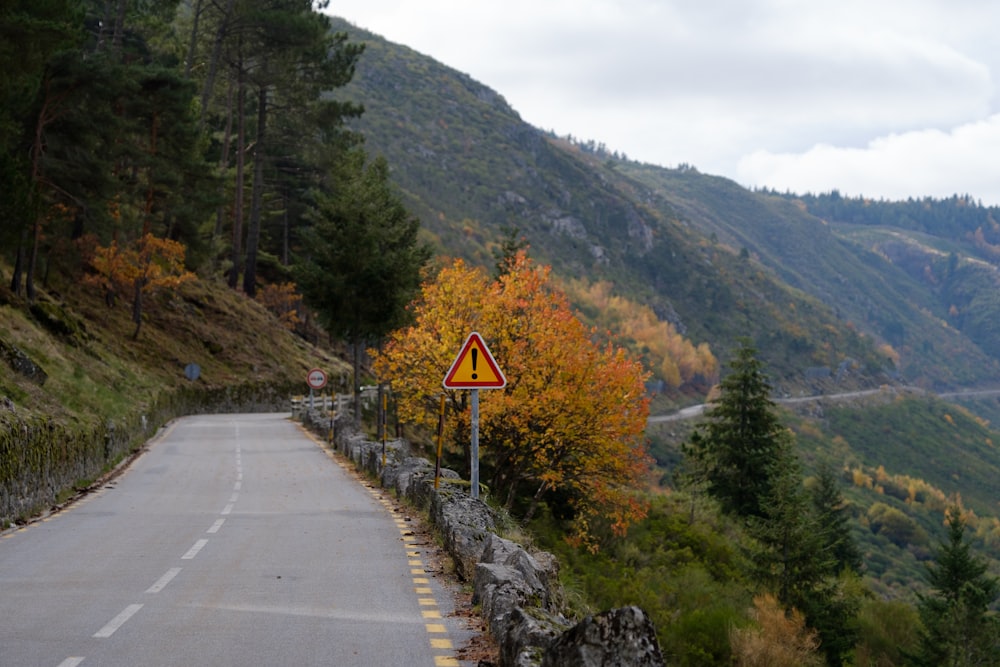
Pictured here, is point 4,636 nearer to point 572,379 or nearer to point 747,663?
point 572,379

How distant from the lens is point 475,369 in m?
12.9

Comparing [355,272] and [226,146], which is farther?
[226,146]

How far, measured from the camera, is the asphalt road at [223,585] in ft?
24.9

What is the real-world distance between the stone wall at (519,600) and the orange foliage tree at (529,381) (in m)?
10.2

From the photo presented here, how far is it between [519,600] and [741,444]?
40959 millimetres

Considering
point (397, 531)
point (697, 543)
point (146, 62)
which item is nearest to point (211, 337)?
point (146, 62)

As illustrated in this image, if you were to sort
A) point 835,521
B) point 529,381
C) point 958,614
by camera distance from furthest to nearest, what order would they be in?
1. point 835,521
2. point 958,614
3. point 529,381

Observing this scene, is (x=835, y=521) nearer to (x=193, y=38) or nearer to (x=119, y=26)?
(x=193, y=38)

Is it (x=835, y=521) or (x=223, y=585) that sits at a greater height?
(x=223, y=585)

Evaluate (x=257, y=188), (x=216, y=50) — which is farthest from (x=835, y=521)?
(x=216, y=50)

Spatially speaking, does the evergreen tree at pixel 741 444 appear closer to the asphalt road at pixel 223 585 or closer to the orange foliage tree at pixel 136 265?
the orange foliage tree at pixel 136 265

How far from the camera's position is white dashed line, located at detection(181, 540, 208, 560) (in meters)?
12.5

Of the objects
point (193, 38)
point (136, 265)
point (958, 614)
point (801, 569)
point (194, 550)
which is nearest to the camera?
point (194, 550)

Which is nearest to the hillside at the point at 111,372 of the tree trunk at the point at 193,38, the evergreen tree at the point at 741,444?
the tree trunk at the point at 193,38
